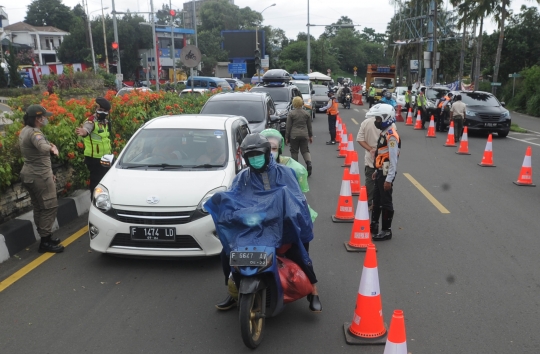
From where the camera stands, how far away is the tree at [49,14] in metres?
94.6

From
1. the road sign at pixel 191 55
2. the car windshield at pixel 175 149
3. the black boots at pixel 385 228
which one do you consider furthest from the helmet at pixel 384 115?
the road sign at pixel 191 55

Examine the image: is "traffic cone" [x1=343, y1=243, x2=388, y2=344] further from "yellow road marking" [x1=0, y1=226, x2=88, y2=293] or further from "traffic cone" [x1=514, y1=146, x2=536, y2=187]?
"traffic cone" [x1=514, y1=146, x2=536, y2=187]

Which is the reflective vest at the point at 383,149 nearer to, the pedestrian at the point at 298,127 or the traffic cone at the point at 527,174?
the pedestrian at the point at 298,127

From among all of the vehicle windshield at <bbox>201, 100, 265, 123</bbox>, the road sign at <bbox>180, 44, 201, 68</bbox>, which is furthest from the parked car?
the road sign at <bbox>180, 44, 201, 68</bbox>

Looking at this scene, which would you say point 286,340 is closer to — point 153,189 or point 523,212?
point 153,189

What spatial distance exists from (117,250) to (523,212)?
21.3 ft

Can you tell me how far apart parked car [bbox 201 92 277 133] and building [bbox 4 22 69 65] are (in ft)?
235

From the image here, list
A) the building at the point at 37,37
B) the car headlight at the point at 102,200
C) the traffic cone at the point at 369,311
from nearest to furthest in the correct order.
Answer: the traffic cone at the point at 369,311 → the car headlight at the point at 102,200 → the building at the point at 37,37

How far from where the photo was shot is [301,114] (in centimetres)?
1149

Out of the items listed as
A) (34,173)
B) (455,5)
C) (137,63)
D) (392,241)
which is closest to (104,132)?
(34,173)

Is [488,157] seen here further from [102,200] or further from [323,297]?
[102,200]

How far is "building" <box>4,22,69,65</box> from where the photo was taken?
7906 cm

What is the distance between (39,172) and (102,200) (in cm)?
93

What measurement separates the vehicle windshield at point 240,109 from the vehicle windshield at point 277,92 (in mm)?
5656
